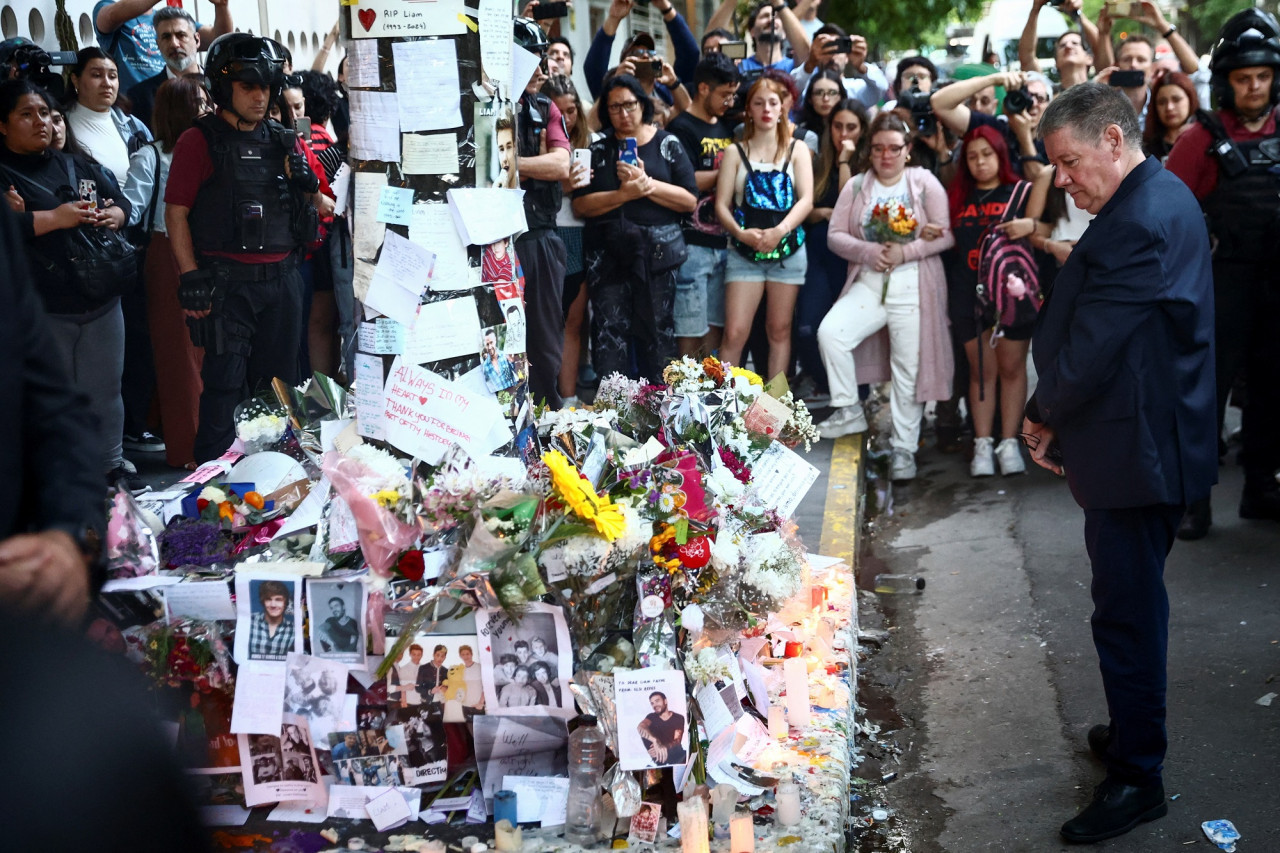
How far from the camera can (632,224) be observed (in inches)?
290

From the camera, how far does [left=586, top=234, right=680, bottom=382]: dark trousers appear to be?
7.48 metres

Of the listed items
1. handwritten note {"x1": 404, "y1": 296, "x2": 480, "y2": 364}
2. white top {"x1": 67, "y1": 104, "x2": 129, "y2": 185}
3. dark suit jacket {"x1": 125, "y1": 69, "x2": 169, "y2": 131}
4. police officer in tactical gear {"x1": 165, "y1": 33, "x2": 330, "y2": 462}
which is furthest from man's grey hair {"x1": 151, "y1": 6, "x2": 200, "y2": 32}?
handwritten note {"x1": 404, "y1": 296, "x2": 480, "y2": 364}

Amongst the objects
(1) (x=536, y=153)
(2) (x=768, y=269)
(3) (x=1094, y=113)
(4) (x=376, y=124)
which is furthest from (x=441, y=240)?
(2) (x=768, y=269)

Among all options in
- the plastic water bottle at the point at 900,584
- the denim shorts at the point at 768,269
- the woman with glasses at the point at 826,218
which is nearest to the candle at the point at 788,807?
the plastic water bottle at the point at 900,584

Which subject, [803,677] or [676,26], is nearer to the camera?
[803,677]

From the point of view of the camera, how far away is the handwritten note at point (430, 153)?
3.74 meters

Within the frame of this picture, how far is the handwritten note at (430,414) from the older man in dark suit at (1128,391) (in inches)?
70.4

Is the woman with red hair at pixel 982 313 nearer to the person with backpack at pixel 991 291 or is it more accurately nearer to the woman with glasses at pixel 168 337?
the person with backpack at pixel 991 291

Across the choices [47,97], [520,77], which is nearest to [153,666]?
[520,77]

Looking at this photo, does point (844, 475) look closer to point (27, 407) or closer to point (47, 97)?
point (47, 97)

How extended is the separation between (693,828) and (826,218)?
5.55 meters

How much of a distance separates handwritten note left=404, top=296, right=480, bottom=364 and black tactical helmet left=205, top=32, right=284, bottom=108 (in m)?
2.49

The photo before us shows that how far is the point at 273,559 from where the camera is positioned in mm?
3914

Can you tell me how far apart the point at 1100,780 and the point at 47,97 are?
17.8 feet
